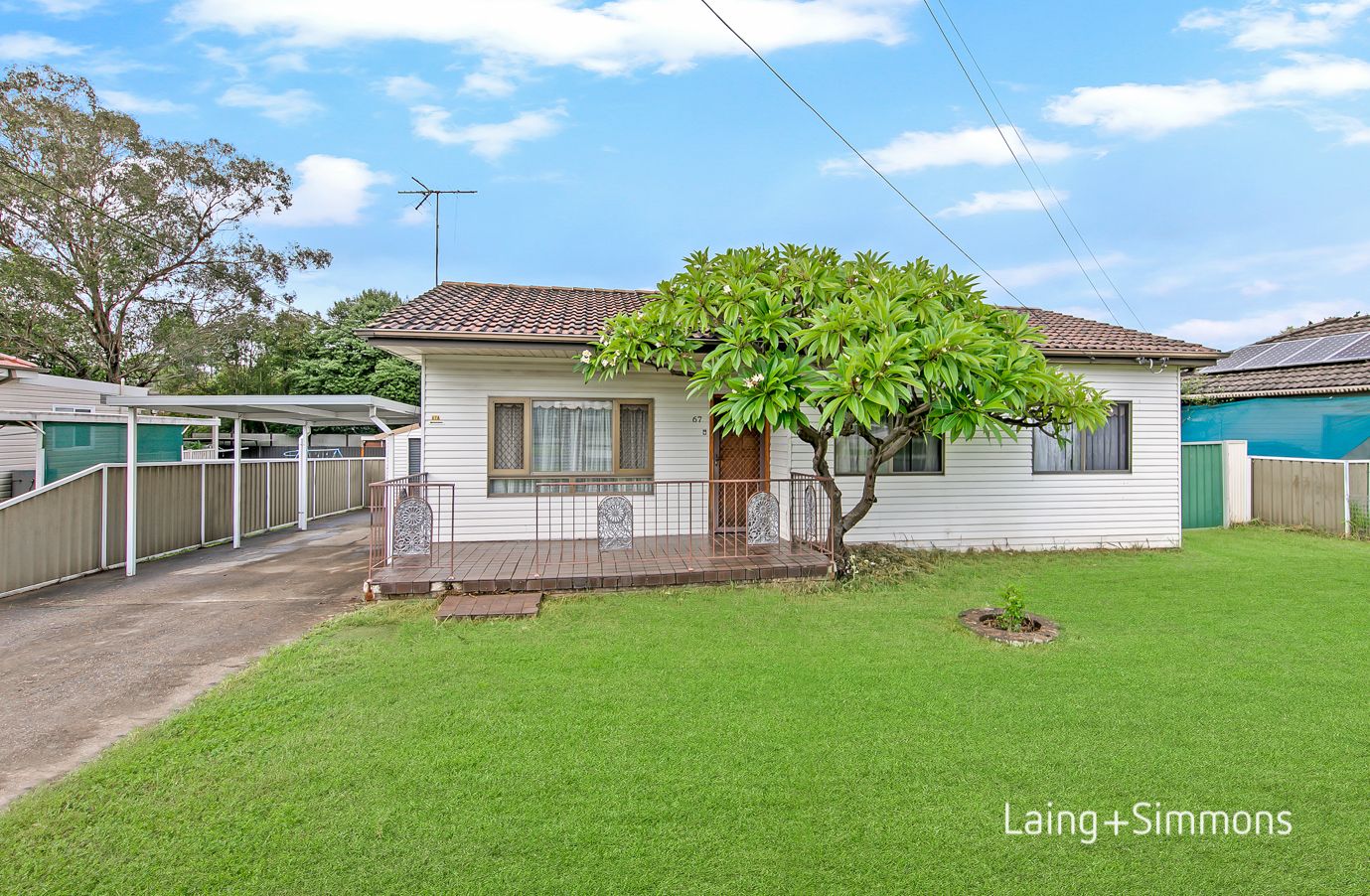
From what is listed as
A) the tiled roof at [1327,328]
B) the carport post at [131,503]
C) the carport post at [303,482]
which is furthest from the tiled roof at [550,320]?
the tiled roof at [1327,328]

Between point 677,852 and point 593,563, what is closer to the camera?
point 677,852

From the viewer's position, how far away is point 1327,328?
16641 millimetres

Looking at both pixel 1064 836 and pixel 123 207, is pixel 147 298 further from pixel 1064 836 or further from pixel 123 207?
pixel 1064 836

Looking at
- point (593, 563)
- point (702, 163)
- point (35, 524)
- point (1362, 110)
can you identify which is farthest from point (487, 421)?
point (1362, 110)

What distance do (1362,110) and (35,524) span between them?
21.3 metres

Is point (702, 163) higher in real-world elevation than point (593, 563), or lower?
higher

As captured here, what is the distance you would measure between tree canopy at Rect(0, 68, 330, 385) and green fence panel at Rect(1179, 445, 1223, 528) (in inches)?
1043

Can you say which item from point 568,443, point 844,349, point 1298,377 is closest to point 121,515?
point 568,443

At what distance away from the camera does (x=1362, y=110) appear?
11406 mm

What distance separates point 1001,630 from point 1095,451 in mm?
5625

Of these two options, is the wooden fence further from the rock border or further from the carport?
the carport

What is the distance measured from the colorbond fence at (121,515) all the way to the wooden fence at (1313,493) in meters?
17.9

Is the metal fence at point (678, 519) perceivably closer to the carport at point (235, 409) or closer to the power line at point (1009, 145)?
the carport at point (235, 409)

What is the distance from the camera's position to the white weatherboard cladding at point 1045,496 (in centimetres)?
862
